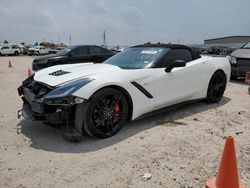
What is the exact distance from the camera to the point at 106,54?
43.6 ft

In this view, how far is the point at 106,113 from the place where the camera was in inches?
163

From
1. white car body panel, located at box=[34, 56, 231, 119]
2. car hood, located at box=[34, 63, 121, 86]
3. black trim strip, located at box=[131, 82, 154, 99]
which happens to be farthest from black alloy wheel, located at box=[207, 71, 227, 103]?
car hood, located at box=[34, 63, 121, 86]

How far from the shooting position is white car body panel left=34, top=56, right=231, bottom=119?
413 centimetres

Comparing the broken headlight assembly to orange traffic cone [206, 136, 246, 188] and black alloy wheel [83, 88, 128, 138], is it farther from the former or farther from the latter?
orange traffic cone [206, 136, 246, 188]

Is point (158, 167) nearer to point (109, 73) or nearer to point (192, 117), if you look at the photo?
point (109, 73)

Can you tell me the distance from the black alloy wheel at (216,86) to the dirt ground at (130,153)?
2.54ft

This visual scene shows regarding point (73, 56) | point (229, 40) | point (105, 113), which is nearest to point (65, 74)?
point (105, 113)

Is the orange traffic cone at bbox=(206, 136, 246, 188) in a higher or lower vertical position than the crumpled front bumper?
lower

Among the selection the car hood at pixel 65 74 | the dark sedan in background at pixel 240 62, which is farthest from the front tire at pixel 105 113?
the dark sedan in background at pixel 240 62

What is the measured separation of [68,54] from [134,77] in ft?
27.6

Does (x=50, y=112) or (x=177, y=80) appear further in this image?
(x=177, y=80)

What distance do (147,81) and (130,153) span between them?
1.33 meters

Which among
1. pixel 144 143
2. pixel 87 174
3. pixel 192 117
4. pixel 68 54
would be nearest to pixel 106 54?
pixel 68 54

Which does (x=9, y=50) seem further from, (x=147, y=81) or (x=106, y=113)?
(x=106, y=113)
